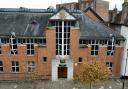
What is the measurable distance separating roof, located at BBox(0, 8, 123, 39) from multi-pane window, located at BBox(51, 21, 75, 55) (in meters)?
1.98

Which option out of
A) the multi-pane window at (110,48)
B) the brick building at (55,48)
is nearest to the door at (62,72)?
the brick building at (55,48)

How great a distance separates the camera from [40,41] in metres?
39.9

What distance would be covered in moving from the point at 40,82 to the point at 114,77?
1325 cm

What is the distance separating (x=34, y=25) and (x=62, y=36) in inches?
227

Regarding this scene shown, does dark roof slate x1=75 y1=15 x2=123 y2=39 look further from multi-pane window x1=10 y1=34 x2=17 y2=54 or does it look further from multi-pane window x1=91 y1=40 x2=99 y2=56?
multi-pane window x1=10 y1=34 x2=17 y2=54

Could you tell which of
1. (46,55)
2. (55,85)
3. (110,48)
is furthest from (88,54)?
(55,85)

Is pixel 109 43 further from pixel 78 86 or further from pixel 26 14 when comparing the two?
pixel 26 14

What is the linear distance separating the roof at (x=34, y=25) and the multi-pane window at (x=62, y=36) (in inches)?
78.0

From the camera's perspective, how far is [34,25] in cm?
4172

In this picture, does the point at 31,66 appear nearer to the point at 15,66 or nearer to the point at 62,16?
the point at 15,66

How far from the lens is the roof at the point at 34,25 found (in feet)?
132

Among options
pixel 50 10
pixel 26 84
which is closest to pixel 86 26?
pixel 50 10

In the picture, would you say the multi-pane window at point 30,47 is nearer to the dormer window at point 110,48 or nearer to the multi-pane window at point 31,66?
the multi-pane window at point 31,66

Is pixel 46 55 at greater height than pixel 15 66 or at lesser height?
greater
